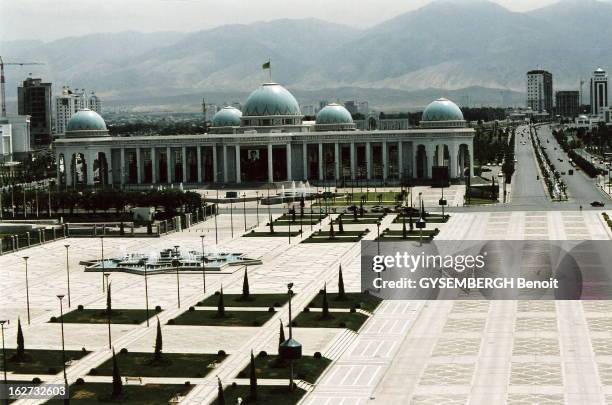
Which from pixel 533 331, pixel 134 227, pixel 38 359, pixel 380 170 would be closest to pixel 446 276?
pixel 533 331

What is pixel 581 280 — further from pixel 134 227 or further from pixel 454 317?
pixel 134 227

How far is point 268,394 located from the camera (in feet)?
A: 162

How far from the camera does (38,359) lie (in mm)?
57188

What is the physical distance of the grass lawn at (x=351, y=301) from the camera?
69062 millimetres

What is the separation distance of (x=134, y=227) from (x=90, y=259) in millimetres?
23650

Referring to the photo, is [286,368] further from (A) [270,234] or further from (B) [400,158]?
(B) [400,158]

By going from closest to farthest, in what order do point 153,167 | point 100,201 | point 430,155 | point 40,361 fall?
1. point 40,361
2. point 100,201
3. point 430,155
4. point 153,167

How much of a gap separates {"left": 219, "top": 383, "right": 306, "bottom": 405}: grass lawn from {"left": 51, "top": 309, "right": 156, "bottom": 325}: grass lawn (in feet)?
55.5

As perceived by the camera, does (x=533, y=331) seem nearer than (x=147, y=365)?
No

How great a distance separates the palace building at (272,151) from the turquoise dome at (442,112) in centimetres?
14

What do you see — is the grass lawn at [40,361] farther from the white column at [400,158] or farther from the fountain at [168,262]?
the white column at [400,158]

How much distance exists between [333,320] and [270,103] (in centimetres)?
11270

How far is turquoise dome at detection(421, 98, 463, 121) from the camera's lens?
172 m

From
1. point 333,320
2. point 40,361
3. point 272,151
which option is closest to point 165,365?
point 40,361
